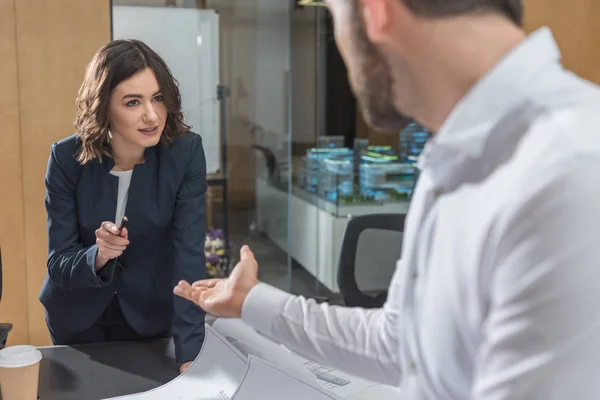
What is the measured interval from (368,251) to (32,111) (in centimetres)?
150

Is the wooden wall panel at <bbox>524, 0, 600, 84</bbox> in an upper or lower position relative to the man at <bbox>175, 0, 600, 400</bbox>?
upper

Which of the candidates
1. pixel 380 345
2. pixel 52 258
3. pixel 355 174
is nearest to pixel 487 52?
pixel 380 345

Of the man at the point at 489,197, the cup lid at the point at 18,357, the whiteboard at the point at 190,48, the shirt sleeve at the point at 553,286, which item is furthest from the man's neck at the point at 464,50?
the whiteboard at the point at 190,48

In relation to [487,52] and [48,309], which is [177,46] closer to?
[48,309]

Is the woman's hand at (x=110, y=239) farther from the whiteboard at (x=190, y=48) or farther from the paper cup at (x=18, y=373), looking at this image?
the whiteboard at (x=190, y=48)

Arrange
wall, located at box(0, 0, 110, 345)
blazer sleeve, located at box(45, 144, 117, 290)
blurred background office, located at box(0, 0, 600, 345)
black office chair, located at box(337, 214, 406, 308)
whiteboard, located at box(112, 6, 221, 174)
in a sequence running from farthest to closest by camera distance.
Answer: blurred background office, located at box(0, 0, 600, 345)
whiteboard, located at box(112, 6, 221, 174)
wall, located at box(0, 0, 110, 345)
black office chair, located at box(337, 214, 406, 308)
blazer sleeve, located at box(45, 144, 117, 290)

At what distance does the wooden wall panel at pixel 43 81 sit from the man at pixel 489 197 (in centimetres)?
226

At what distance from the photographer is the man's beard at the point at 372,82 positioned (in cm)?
69

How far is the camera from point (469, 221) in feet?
1.93

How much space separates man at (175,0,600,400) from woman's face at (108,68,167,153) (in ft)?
3.57

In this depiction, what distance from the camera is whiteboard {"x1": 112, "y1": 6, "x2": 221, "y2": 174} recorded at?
3164 mm

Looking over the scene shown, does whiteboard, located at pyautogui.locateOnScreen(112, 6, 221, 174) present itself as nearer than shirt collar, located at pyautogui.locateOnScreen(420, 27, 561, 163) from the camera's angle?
No

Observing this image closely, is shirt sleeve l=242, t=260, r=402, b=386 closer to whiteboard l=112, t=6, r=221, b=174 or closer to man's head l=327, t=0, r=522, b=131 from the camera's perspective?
man's head l=327, t=0, r=522, b=131

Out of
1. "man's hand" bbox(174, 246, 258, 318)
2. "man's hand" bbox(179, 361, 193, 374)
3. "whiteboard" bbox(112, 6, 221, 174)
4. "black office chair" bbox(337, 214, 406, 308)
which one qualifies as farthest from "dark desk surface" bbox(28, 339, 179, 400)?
"whiteboard" bbox(112, 6, 221, 174)
